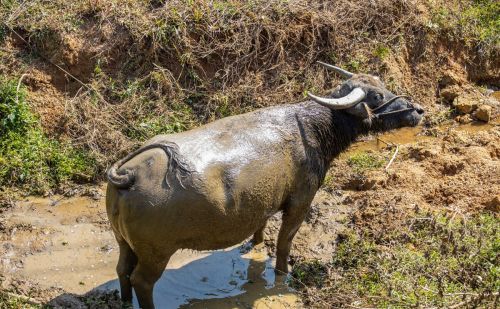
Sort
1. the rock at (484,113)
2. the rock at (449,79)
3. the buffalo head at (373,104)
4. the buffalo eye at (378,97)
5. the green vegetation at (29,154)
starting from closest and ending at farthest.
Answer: the buffalo head at (373,104)
the buffalo eye at (378,97)
the green vegetation at (29,154)
the rock at (484,113)
the rock at (449,79)

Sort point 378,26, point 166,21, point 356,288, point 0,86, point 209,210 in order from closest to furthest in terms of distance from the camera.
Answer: point 209,210 → point 356,288 → point 0,86 → point 166,21 → point 378,26

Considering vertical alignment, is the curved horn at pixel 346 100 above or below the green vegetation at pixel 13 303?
above

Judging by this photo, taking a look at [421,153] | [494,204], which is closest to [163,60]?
[421,153]

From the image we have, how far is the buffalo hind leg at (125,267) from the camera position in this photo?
6.04 metres

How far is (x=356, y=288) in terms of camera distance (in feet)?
21.5

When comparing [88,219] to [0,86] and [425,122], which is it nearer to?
[0,86]

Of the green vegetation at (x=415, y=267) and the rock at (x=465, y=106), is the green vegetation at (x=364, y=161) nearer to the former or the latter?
the green vegetation at (x=415, y=267)

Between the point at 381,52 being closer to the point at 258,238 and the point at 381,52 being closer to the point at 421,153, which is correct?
the point at 421,153

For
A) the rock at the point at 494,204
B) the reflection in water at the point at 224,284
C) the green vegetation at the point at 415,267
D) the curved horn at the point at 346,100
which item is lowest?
the reflection in water at the point at 224,284

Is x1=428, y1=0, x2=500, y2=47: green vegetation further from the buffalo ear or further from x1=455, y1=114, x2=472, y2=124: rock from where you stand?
the buffalo ear

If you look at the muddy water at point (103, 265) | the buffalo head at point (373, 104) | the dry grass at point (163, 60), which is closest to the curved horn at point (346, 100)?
the buffalo head at point (373, 104)

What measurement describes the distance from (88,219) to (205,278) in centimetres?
160

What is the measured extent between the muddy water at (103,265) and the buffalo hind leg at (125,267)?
0.17 m

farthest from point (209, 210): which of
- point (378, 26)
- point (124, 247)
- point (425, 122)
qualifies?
point (378, 26)
